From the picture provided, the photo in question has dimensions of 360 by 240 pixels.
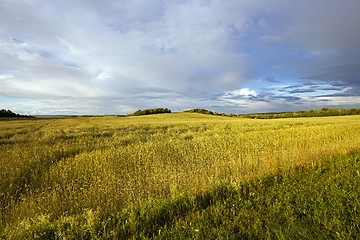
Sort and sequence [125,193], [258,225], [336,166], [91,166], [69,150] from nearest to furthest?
[258,225]
[125,193]
[336,166]
[91,166]
[69,150]

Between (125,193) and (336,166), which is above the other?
(336,166)

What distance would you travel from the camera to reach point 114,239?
123 inches

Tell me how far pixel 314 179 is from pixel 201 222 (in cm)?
402

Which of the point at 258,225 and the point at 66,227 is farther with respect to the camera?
the point at 66,227

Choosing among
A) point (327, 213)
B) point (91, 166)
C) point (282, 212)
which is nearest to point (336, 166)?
point (327, 213)

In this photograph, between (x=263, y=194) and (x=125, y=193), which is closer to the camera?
(x=263, y=194)

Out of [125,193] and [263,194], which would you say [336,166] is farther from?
[125,193]

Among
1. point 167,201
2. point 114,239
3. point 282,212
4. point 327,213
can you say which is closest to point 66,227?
point 114,239

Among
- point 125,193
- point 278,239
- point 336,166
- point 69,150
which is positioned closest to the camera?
point 278,239

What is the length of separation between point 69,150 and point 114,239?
894 cm

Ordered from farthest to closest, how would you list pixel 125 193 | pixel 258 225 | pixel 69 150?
pixel 69 150 → pixel 125 193 → pixel 258 225

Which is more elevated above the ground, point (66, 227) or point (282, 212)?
point (282, 212)

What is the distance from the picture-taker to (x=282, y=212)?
12.1 feet

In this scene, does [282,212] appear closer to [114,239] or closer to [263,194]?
[263,194]
